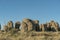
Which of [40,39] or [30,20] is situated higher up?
[30,20]

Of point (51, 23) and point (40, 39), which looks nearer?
point (40, 39)

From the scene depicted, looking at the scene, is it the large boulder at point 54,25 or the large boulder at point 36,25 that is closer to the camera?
the large boulder at point 36,25

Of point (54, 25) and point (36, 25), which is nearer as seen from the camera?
point (36, 25)

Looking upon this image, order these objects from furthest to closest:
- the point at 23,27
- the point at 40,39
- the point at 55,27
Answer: the point at 55,27 < the point at 23,27 < the point at 40,39

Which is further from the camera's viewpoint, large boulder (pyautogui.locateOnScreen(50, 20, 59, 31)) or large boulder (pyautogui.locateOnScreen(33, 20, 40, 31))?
large boulder (pyautogui.locateOnScreen(50, 20, 59, 31))

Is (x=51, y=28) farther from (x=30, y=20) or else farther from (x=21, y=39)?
(x=21, y=39)

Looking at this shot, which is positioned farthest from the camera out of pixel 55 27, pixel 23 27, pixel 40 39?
pixel 55 27

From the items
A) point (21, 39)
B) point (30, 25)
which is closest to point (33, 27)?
point (30, 25)

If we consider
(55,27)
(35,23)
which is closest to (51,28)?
(55,27)

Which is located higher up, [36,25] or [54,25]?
[36,25]

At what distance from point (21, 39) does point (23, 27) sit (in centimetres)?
4315

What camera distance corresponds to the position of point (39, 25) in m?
77.9

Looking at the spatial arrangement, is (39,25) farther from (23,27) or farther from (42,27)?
(23,27)

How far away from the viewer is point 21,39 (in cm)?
2892
